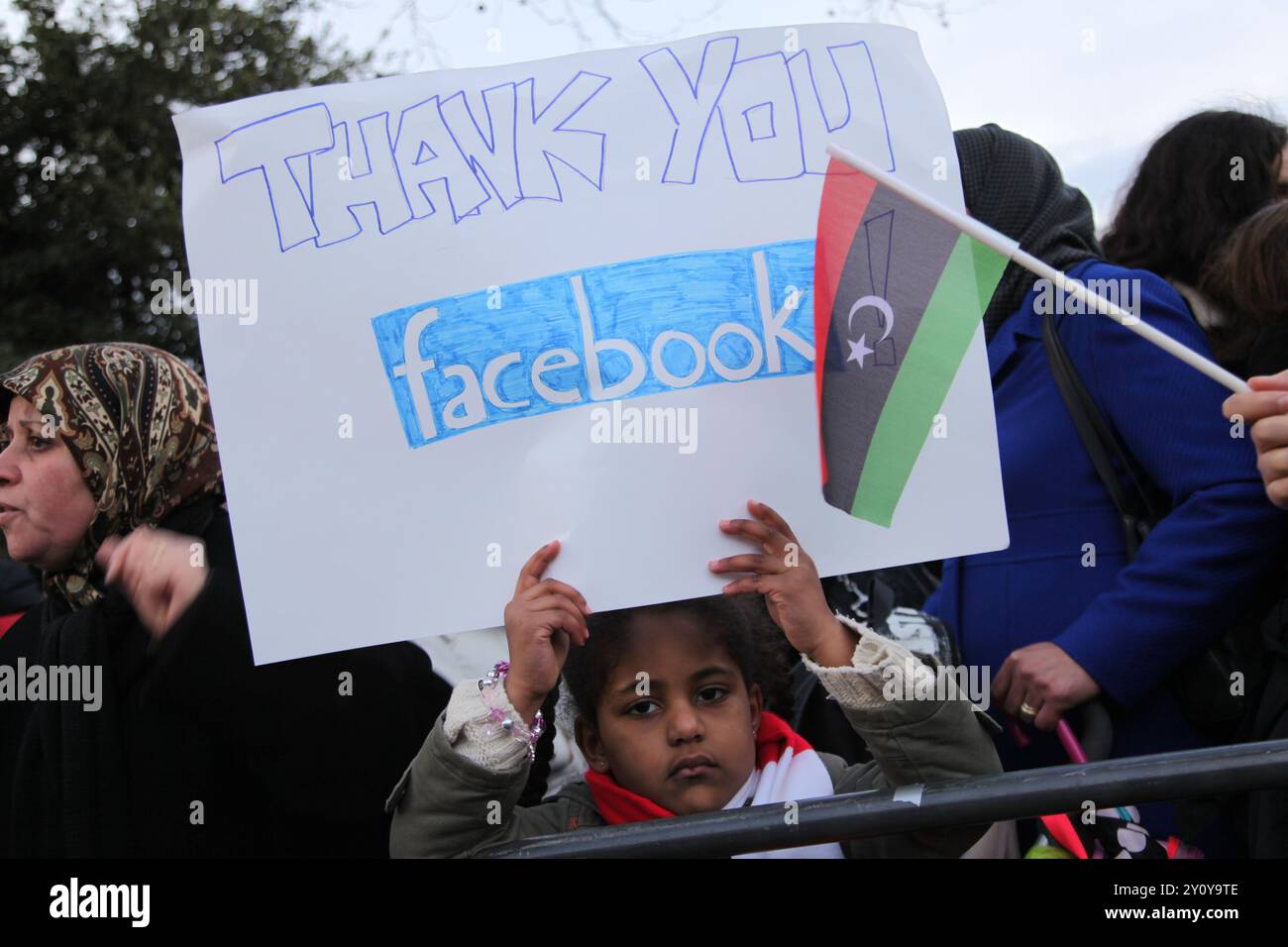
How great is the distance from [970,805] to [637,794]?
0.53 m

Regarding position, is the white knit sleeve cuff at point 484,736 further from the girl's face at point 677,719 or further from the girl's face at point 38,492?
the girl's face at point 38,492

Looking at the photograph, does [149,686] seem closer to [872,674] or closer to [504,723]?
[504,723]

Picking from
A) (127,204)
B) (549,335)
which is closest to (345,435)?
(549,335)

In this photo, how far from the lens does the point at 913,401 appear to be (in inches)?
73.3

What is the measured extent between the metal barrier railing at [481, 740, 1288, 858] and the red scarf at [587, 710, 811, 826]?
27 centimetres

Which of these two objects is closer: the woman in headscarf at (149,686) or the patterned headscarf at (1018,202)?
the woman in headscarf at (149,686)

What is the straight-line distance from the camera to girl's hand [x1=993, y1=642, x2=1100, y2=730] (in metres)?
2.02

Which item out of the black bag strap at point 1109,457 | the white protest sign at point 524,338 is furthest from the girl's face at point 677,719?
the black bag strap at point 1109,457

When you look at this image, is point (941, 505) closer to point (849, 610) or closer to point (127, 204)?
point (849, 610)

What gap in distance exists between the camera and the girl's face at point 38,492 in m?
2.19

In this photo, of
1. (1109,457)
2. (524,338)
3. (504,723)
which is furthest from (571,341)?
(1109,457)

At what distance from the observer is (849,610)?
285 cm

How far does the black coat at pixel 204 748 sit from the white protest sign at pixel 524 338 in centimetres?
43
